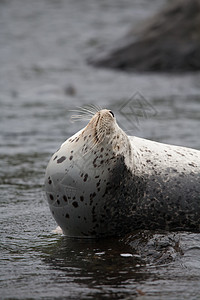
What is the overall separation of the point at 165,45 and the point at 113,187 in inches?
438

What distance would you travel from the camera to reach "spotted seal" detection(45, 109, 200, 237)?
520cm

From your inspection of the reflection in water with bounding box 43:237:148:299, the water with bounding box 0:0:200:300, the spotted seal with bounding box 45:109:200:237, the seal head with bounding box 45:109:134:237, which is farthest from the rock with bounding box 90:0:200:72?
the reflection in water with bounding box 43:237:148:299

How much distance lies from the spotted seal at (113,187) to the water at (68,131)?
0.15 meters

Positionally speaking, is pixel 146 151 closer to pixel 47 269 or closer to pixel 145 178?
pixel 145 178

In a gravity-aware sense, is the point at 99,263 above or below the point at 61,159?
below

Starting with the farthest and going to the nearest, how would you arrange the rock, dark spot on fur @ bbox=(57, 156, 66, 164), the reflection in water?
the rock < dark spot on fur @ bbox=(57, 156, 66, 164) < the reflection in water

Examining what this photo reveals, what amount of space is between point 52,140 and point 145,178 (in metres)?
4.18

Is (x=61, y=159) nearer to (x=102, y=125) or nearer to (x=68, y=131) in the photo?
(x=102, y=125)

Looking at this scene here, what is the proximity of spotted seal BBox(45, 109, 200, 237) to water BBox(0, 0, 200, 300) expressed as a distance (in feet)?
0.48

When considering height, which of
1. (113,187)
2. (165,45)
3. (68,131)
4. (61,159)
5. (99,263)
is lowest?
(99,263)

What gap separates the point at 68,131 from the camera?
10172 mm

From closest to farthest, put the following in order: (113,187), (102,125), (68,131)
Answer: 1. (102,125)
2. (113,187)
3. (68,131)

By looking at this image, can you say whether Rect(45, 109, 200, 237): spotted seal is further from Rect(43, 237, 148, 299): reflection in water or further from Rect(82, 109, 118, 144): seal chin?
Rect(43, 237, 148, 299): reflection in water

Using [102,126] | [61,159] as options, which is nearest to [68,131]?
[61,159]
